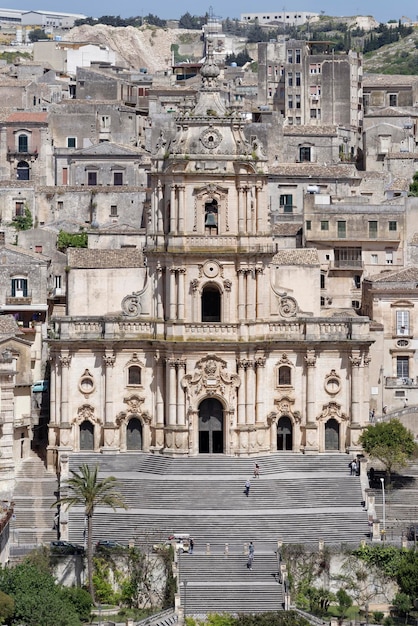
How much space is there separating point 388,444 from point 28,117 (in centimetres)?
4713

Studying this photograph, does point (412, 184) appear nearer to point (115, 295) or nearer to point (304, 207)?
point (304, 207)

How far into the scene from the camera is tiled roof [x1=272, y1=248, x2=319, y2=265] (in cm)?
11400

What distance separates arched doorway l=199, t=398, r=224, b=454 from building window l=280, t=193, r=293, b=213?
26.5 metres

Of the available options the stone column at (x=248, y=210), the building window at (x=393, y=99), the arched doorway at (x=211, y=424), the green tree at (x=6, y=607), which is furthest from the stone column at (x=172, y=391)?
the building window at (x=393, y=99)

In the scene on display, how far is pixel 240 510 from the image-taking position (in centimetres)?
10350

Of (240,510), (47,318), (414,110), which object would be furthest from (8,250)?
(414,110)

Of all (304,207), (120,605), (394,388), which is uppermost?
(304,207)

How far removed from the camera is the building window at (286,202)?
134250 mm

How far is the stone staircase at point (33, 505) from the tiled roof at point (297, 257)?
45.9 ft

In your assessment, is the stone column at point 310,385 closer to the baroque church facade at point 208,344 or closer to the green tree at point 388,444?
the baroque church facade at point 208,344

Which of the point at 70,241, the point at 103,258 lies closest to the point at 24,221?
the point at 70,241

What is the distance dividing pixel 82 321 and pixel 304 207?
20.5 meters

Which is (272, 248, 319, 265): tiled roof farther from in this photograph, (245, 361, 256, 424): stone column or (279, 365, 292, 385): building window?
(245, 361, 256, 424): stone column

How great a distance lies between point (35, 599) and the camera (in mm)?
92375
